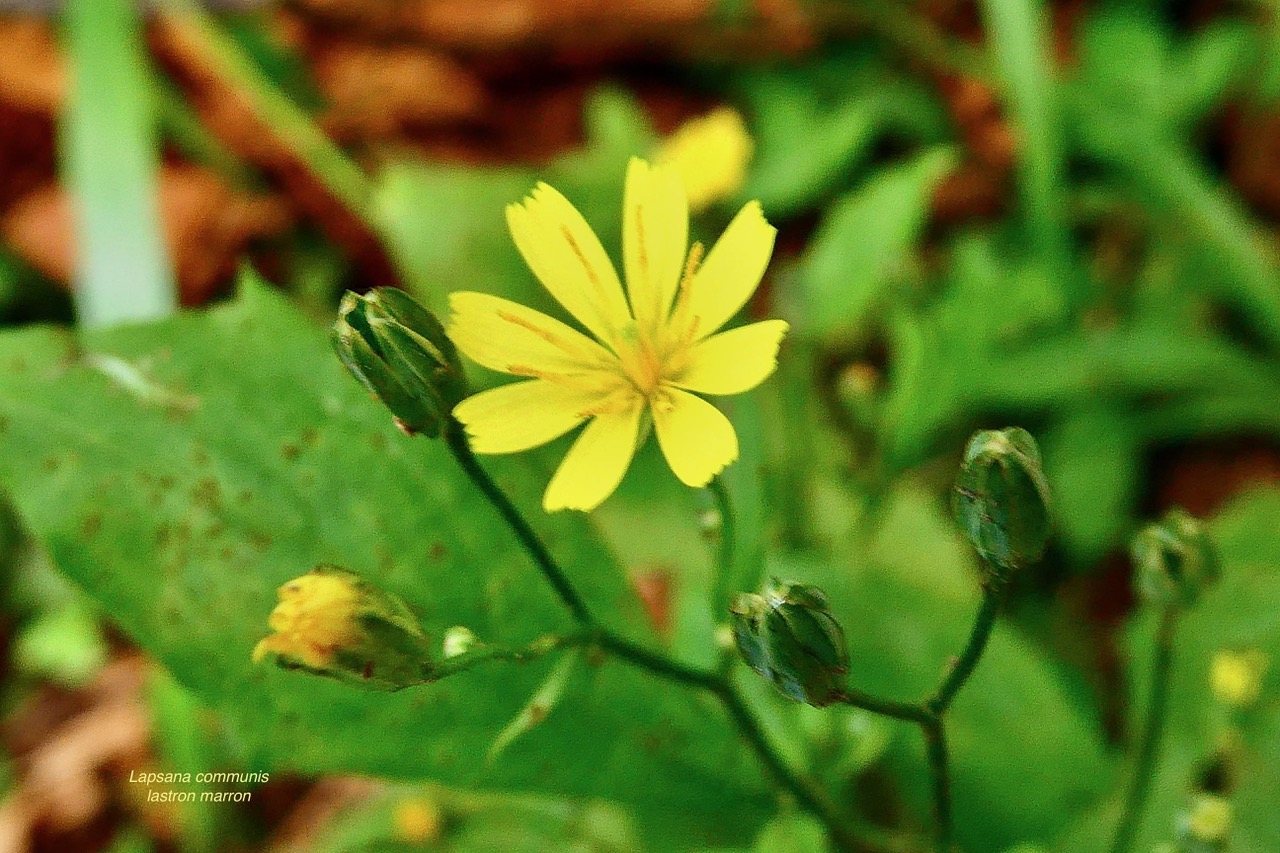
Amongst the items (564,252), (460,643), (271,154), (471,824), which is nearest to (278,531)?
(460,643)

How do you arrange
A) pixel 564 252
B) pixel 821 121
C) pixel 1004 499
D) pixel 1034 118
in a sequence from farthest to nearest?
pixel 821 121 → pixel 1034 118 → pixel 564 252 → pixel 1004 499

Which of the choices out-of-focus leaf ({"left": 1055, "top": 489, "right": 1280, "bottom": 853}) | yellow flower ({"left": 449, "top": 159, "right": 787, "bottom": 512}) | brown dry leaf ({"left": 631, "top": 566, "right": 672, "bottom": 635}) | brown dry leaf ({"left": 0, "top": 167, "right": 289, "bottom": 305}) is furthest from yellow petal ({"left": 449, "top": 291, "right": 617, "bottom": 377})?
brown dry leaf ({"left": 0, "top": 167, "right": 289, "bottom": 305})

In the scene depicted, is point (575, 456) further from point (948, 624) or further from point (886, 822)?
point (886, 822)

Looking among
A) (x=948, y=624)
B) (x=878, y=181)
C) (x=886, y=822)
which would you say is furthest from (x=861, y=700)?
(x=878, y=181)

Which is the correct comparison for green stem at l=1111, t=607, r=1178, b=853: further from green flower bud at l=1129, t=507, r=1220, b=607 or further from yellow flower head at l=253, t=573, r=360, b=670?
yellow flower head at l=253, t=573, r=360, b=670

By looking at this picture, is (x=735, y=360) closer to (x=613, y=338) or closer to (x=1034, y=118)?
(x=613, y=338)

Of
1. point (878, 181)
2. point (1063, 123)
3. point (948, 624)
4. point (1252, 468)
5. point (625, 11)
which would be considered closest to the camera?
point (948, 624)
